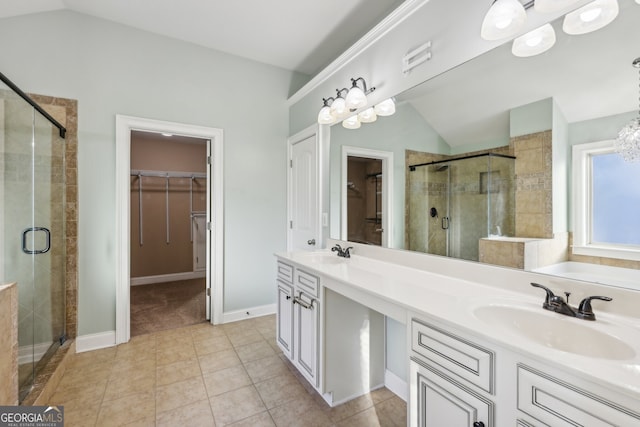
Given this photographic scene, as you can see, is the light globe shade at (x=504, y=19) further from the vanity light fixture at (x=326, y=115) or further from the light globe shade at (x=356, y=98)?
the vanity light fixture at (x=326, y=115)

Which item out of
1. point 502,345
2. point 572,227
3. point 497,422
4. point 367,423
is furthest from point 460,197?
point 367,423

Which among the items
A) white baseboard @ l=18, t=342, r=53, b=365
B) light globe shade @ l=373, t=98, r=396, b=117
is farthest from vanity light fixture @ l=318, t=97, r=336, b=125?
white baseboard @ l=18, t=342, r=53, b=365

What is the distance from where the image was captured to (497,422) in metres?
0.87

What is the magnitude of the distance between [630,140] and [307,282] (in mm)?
1653

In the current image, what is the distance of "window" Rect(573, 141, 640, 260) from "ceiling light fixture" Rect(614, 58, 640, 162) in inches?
0.8

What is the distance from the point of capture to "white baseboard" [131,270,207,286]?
4.58 meters

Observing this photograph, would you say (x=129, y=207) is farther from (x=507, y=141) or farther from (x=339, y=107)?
(x=507, y=141)

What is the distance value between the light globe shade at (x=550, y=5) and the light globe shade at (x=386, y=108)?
3.09ft

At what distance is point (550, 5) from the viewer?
3.68 ft

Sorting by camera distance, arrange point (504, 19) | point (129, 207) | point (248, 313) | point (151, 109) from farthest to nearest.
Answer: point (248, 313) < point (151, 109) < point (129, 207) < point (504, 19)

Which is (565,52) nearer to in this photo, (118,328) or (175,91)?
(175,91)

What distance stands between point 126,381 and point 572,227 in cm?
282

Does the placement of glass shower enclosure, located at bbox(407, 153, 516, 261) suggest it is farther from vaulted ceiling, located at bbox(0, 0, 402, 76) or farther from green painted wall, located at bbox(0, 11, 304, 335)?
green painted wall, located at bbox(0, 11, 304, 335)

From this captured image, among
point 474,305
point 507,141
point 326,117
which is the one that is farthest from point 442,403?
point 326,117
